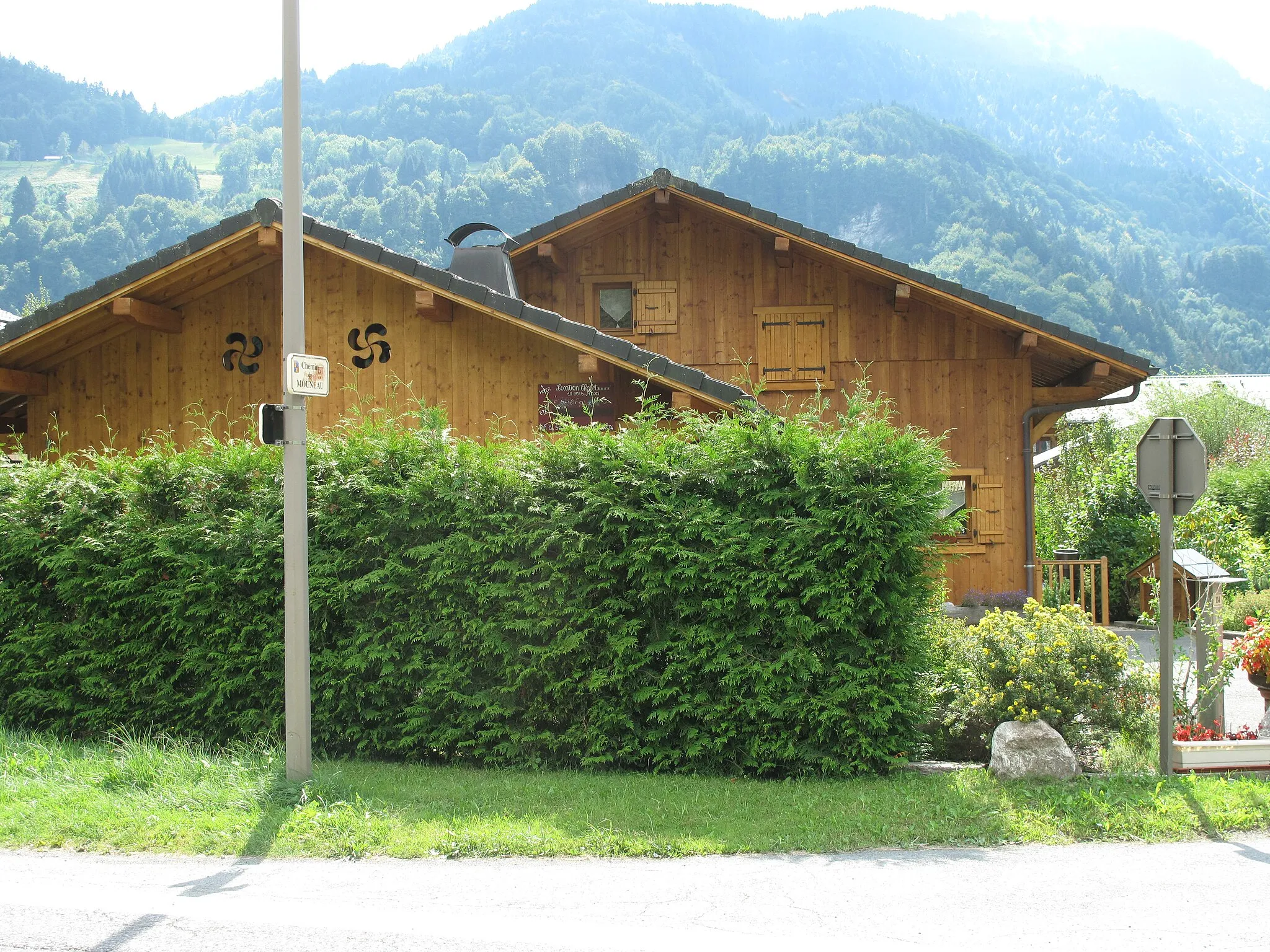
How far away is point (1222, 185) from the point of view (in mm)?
136625

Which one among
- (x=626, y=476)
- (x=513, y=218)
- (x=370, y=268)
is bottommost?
(x=626, y=476)

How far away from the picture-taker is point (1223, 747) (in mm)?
8062

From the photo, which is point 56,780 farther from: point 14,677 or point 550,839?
point 550,839

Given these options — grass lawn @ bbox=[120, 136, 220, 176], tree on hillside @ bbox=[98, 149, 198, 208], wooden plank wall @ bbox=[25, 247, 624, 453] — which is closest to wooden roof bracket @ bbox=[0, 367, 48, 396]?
wooden plank wall @ bbox=[25, 247, 624, 453]

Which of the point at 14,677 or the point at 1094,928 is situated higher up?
the point at 14,677

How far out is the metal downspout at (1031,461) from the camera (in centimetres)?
1628

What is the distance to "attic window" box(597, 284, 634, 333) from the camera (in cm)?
1752

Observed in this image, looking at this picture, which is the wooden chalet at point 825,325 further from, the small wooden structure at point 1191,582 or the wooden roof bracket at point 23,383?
the wooden roof bracket at point 23,383

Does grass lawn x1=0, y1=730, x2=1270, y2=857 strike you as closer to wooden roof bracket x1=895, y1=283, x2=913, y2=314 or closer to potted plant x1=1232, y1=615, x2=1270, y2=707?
→ potted plant x1=1232, y1=615, x2=1270, y2=707

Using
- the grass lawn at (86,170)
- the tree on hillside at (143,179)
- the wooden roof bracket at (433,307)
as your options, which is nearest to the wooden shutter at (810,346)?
the wooden roof bracket at (433,307)

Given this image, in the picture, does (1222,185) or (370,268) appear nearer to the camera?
(370,268)

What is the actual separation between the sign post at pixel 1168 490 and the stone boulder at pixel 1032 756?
83 cm

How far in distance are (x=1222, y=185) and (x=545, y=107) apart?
93879 millimetres

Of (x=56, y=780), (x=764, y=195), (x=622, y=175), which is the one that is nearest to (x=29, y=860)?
(x=56, y=780)
